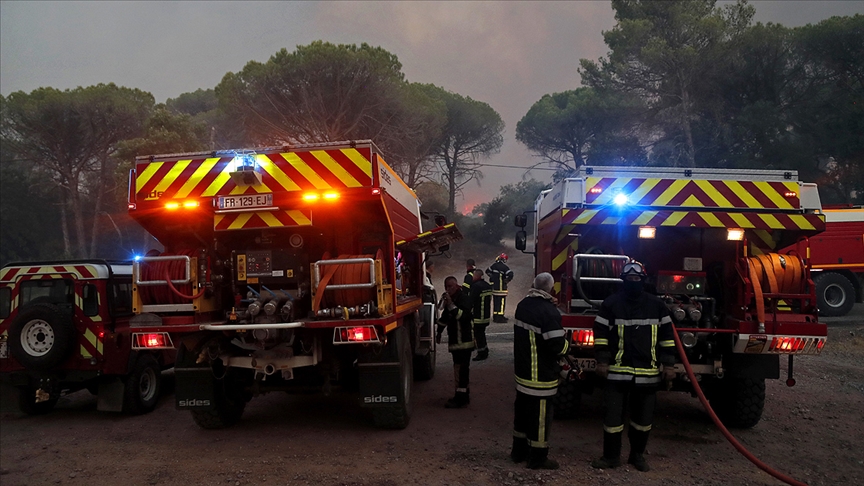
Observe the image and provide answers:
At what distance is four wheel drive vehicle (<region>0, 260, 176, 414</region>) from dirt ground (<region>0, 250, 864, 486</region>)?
0.35m

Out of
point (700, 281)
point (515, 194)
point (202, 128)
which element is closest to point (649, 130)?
point (202, 128)

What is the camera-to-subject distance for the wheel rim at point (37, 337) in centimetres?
618

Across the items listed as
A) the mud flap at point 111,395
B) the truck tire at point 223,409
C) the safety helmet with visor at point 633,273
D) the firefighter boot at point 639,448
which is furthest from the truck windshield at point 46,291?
the firefighter boot at point 639,448

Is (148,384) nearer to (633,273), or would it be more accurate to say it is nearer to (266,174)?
(266,174)

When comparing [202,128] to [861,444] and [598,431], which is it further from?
[861,444]

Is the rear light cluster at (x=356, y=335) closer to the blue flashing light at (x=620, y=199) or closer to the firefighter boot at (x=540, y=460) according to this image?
the firefighter boot at (x=540, y=460)

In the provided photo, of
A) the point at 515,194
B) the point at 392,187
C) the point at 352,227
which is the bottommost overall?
the point at 352,227

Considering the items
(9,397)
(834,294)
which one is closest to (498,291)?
(834,294)

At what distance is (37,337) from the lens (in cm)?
623

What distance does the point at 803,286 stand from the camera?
16.9 feet

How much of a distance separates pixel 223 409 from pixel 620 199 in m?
4.62

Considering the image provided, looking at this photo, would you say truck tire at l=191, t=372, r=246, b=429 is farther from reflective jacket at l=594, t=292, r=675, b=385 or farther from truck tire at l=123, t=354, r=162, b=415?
reflective jacket at l=594, t=292, r=675, b=385

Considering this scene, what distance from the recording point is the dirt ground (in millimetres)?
4469

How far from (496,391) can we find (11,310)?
19.7 ft
